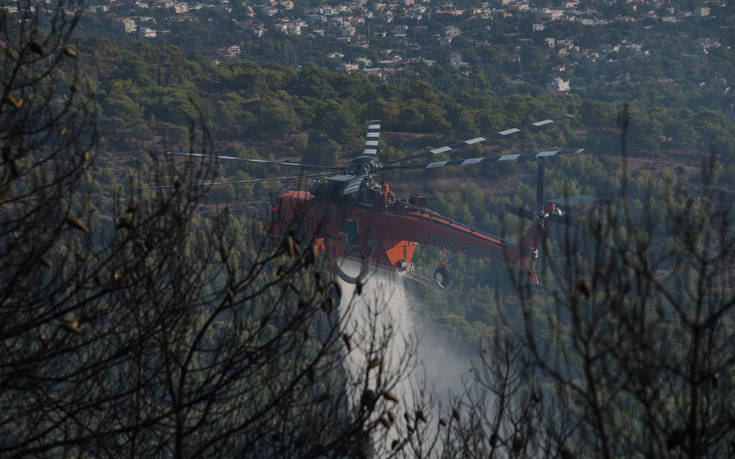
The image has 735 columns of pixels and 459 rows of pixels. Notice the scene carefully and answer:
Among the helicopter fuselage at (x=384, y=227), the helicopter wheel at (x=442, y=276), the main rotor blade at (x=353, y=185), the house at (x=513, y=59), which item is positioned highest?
the house at (x=513, y=59)

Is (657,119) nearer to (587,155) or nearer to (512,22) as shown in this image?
(587,155)

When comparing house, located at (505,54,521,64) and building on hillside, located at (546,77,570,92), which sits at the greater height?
house, located at (505,54,521,64)

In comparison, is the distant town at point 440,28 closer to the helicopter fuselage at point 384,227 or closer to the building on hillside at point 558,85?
the building on hillside at point 558,85

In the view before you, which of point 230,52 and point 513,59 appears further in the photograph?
point 513,59

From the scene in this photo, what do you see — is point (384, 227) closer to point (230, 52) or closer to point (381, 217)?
point (381, 217)

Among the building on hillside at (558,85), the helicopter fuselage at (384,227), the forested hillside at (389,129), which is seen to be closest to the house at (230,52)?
the forested hillside at (389,129)

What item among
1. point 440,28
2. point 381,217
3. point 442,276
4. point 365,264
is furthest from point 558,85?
point 365,264

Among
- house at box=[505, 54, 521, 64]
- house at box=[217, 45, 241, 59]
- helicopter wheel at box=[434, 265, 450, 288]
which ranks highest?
house at box=[217, 45, 241, 59]

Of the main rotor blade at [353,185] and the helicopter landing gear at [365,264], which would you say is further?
the main rotor blade at [353,185]

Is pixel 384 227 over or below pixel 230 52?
below

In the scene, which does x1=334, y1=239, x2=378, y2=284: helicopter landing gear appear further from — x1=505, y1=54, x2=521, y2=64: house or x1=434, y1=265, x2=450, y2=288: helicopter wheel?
x1=505, y1=54, x2=521, y2=64: house

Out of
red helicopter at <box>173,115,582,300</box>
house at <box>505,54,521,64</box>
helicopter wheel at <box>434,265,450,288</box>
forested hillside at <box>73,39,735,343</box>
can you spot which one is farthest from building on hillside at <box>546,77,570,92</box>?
red helicopter at <box>173,115,582,300</box>
